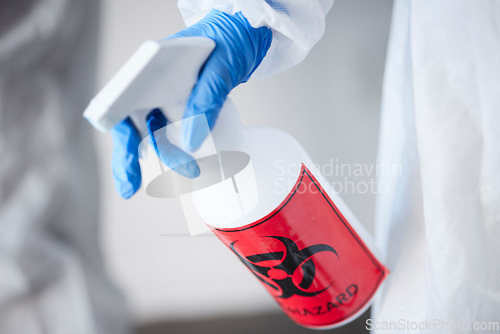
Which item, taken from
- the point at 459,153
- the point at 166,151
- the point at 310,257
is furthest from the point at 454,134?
the point at 166,151

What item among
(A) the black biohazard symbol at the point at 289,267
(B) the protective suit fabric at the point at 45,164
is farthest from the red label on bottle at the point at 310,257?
(B) the protective suit fabric at the point at 45,164

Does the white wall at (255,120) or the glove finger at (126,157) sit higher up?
the glove finger at (126,157)

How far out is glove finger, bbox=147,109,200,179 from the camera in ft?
1.16

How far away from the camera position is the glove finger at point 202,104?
0.34 metres

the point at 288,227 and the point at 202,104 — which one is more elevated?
the point at 202,104

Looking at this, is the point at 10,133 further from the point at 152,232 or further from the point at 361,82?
the point at 361,82

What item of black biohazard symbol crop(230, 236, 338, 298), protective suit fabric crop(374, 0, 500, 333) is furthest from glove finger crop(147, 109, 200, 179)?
protective suit fabric crop(374, 0, 500, 333)

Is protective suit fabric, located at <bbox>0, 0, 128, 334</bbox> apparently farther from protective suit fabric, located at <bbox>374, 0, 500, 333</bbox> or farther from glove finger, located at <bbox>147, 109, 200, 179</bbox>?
protective suit fabric, located at <bbox>374, 0, 500, 333</bbox>

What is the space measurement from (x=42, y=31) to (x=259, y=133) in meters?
0.57

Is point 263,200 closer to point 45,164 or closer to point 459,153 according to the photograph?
point 459,153

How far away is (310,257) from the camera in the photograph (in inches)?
16.5

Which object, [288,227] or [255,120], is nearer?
[288,227]

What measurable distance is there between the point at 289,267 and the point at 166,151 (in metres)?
0.20

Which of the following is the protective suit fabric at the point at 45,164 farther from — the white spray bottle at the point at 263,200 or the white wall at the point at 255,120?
the white spray bottle at the point at 263,200
